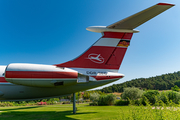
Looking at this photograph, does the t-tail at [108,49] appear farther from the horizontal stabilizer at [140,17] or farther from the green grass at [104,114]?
the green grass at [104,114]

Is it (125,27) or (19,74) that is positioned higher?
(125,27)

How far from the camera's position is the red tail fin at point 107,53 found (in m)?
8.34

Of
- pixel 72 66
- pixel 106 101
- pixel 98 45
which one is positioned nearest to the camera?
pixel 72 66

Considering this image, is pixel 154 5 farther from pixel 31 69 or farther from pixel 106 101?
pixel 106 101

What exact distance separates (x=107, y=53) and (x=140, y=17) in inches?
123

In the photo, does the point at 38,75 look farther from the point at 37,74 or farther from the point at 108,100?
the point at 108,100

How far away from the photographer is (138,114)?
3.78m

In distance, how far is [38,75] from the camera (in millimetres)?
6430

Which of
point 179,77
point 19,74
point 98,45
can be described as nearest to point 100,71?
point 98,45

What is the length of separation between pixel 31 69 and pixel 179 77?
122450mm

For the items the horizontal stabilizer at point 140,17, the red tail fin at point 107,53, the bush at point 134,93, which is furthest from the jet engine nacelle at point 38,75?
the bush at point 134,93

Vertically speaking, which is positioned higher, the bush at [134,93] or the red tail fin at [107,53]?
the red tail fin at [107,53]

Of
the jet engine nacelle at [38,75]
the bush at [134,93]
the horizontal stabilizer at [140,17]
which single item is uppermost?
the horizontal stabilizer at [140,17]

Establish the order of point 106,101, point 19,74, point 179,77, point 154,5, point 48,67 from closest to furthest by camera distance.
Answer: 1. point 154,5
2. point 19,74
3. point 48,67
4. point 106,101
5. point 179,77
